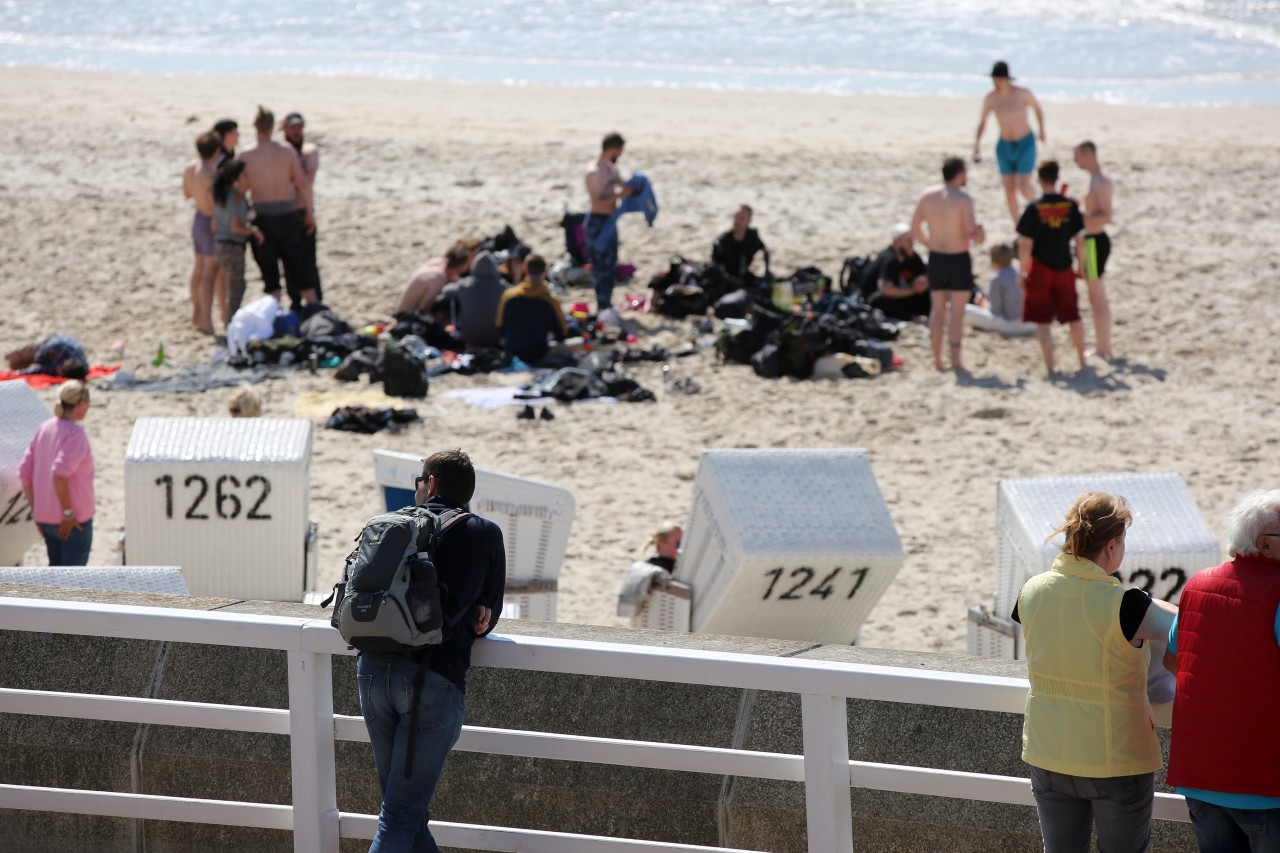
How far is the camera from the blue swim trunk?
534 inches

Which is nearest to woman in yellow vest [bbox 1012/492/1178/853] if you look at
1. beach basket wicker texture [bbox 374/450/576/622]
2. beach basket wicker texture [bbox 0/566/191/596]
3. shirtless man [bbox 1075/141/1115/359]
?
beach basket wicker texture [bbox 0/566/191/596]

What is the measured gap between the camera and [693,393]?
10086 mm

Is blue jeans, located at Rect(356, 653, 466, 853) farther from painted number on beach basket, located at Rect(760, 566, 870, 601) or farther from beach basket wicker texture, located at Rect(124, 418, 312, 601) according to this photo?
beach basket wicker texture, located at Rect(124, 418, 312, 601)

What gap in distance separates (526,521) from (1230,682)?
324 cm

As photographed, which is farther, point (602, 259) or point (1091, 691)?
point (602, 259)

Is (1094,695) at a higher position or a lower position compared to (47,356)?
higher

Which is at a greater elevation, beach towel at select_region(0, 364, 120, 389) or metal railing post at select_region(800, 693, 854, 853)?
metal railing post at select_region(800, 693, 854, 853)

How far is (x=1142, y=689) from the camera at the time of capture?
2885mm

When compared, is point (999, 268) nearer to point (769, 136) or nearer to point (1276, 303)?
point (1276, 303)

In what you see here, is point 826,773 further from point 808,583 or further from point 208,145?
point 208,145

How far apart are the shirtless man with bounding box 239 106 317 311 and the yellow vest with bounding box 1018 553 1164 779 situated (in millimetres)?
9135

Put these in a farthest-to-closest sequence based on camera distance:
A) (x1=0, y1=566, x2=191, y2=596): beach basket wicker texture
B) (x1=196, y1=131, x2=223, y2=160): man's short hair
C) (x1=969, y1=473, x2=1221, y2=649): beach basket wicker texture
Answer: (x1=196, y1=131, x2=223, y2=160): man's short hair, (x1=969, y1=473, x2=1221, y2=649): beach basket wicker texture, (x1=0, y1=566, x2=191, y2=596): beach basket wicker texture

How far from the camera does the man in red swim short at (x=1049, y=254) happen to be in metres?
9.92

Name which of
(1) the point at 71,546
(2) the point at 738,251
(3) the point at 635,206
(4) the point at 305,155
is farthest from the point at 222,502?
(2) the point at 738,251
